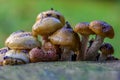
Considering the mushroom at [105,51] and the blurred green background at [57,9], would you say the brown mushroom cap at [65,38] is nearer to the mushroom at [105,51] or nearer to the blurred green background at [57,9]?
the mushroom at [105,51]

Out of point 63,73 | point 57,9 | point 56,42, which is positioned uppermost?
point 57,9

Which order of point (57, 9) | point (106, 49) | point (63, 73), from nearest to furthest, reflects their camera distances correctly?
point (63, 73)
point (106, 49)
point (57, 9)

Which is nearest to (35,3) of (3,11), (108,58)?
(3,11)

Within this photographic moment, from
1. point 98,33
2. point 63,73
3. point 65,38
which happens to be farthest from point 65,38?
point 63,73

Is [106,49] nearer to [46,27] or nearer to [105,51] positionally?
[105,51]

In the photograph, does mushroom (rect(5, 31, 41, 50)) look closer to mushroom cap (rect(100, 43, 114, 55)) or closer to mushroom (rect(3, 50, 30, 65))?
mushroom (rect(3, 50, 30, 65))

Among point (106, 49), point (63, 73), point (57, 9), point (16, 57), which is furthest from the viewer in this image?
point (57, 9)

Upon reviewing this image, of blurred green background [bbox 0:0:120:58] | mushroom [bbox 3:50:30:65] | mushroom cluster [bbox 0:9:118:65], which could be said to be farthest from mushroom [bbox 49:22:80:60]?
blurred green background [bbox 0:0:120:58]

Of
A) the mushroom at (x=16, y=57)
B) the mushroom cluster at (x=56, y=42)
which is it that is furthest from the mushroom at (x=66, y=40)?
the mushroom at (x=16, y=57)
